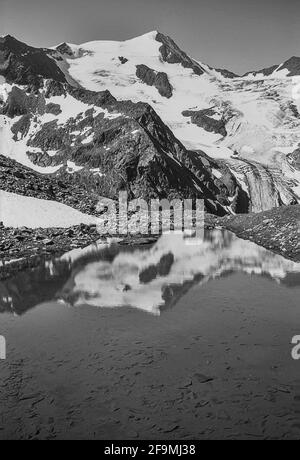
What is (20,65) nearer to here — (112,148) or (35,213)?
(112,148)

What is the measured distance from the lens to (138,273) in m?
41.6

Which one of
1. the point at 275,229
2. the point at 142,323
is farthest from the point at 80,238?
the point at 142,323

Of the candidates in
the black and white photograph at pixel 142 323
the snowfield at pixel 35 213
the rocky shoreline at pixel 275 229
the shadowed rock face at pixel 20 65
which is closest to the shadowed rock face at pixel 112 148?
the shadowed rock face at pixel 20 65

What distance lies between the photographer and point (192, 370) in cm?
2061

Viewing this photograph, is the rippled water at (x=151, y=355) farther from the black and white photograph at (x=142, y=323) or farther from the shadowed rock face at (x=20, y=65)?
the shadowed rock face at (x=20, y=65)

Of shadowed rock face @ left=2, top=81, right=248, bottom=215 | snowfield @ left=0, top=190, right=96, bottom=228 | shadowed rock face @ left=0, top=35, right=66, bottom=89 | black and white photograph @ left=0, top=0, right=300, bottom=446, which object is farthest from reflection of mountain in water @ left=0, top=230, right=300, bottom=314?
shadowed rock face @ left=0, top=35, right=66, bottom=89

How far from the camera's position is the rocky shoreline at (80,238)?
1885 inches

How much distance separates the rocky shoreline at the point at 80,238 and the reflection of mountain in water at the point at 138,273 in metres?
2.11

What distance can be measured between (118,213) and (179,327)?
5979cm

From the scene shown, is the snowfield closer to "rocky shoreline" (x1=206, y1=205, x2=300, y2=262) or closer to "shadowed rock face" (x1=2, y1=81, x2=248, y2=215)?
"rocky shoreline" (x1=206, y1=205, x2=300, y2=262)

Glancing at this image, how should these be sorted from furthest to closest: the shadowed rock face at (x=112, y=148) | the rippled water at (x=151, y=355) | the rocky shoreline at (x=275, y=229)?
the shadowed rock face at (x=112, y=148) → the rocky shoreline at (x=275, y=229) → the rippled water at (x=151, y=355)

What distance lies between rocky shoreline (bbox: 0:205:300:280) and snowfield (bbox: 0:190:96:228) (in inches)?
106

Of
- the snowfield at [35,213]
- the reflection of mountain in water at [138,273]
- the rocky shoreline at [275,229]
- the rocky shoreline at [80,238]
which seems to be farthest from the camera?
the snowfield at [35,213]
